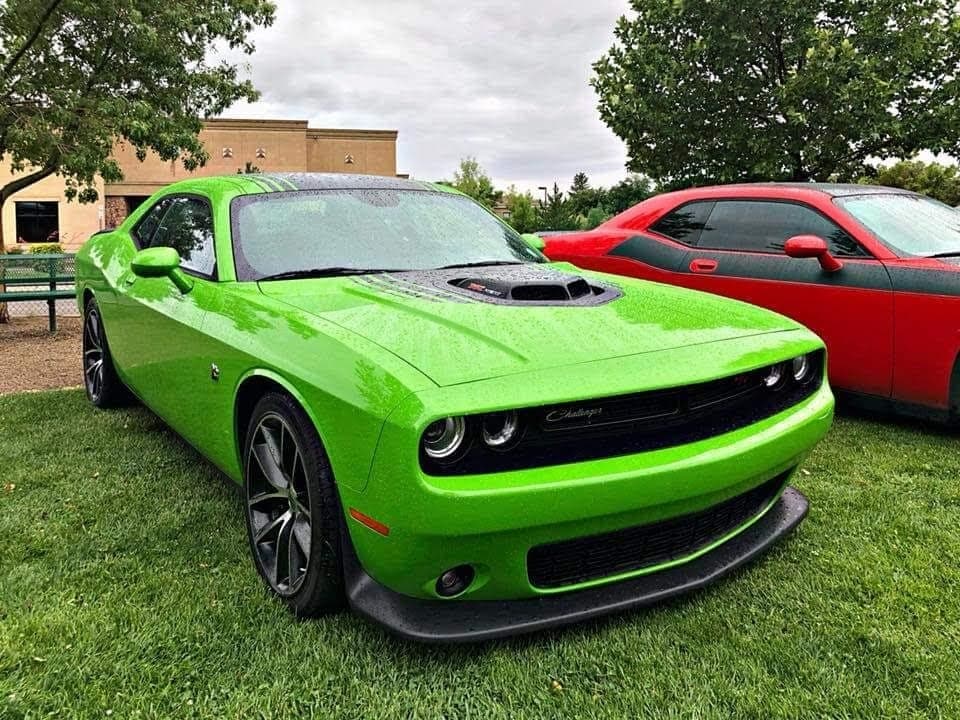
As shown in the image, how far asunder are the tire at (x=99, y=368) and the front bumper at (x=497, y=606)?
310 cm

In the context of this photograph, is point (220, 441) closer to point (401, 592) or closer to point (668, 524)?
point (401, 592)

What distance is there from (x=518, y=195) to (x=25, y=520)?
44777 mm

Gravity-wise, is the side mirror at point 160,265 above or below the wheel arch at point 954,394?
above

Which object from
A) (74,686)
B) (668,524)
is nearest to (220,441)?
(74,686)

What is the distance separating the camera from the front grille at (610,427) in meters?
1.89

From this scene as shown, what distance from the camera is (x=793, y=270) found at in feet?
14.9

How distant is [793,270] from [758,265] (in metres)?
0.24

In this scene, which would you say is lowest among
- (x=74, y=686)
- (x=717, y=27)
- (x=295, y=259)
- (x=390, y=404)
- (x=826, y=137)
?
(x=74, y=686)

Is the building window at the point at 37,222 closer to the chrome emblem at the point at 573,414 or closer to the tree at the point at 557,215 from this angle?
the tree at the point at 557,215

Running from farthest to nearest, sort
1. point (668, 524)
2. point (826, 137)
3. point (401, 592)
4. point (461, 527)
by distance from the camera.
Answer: point (826, 137)
point (668, 524)
point (401, 592)
point (461, 527)

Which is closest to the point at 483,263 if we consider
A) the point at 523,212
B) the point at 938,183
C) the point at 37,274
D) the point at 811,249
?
the point at 811,249

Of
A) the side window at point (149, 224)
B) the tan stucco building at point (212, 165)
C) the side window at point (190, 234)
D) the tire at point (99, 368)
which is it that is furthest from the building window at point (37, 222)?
the side window at point (190, 234)

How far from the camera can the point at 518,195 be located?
46.3 m

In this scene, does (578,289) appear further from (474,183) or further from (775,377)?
(474,183)
